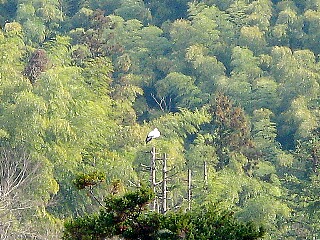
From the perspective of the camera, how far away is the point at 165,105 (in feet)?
84.1

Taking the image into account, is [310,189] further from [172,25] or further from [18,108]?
[172,25]

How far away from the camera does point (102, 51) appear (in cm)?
2473

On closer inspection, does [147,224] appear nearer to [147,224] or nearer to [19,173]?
[147,224]

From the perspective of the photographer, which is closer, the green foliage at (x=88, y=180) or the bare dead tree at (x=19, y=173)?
the green foliage at (x=88, y=180)

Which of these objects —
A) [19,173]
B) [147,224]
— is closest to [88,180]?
[147,224]

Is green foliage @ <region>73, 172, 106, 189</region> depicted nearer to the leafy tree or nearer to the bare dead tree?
the leafy tree

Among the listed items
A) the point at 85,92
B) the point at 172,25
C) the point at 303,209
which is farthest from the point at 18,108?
the point at 172,25

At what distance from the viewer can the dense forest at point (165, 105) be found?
16453mm

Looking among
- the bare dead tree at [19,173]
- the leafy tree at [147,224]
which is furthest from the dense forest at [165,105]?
the leafy tree at [147,224]

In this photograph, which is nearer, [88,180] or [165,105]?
[88,180]

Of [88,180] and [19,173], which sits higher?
[88,180]

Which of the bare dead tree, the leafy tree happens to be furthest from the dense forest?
the leafy tree

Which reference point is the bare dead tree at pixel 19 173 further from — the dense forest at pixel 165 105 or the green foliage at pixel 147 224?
the green foliage at pixel 147 224

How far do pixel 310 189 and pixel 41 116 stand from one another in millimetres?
5483
